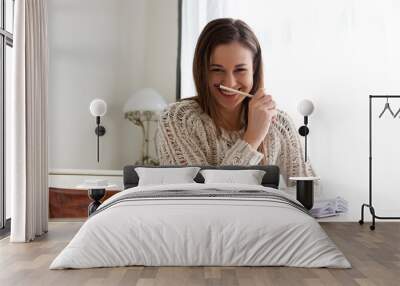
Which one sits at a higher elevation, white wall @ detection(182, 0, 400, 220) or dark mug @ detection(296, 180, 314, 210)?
white wall @ detection(182, 0, 400, 220)

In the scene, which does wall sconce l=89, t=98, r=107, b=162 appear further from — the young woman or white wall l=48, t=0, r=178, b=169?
the young woman

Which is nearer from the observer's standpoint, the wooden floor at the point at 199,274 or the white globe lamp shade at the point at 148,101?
the wooden floor at the point at 199,274

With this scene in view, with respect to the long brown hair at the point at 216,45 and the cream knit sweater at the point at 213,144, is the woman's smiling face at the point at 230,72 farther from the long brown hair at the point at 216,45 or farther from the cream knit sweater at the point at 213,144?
the cream knit sweater at the point at 213,144

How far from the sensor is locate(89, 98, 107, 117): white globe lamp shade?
6.69 m

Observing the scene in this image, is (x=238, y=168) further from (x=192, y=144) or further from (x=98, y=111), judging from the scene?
(x=98, y=111)

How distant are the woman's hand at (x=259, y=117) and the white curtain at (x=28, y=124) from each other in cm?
226

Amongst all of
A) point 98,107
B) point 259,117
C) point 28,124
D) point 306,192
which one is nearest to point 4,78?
point 28,124

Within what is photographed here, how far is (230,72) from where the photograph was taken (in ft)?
21.6

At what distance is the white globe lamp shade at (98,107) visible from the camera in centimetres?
669

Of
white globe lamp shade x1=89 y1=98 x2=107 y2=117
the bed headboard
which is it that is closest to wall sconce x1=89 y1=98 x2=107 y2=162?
white globe lamp shade x1=89 y1=98 x2=107 y2=117

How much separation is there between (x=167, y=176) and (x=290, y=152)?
1.53 metres

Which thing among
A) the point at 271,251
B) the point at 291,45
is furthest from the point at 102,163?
the point at 271,251

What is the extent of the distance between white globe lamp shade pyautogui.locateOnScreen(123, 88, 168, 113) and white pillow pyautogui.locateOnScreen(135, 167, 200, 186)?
32.1 inches

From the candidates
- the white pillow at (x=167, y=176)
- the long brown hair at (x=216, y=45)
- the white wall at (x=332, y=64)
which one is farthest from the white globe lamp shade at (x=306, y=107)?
the white pillow at (x=167, y=176)
